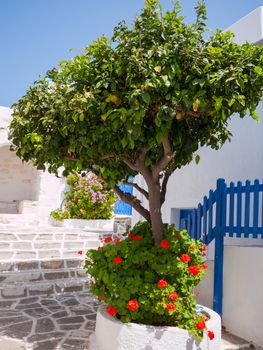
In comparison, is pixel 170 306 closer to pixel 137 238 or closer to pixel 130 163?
pixel 137 238

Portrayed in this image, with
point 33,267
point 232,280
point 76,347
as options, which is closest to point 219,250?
point 232,280

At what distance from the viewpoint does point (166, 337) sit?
3.32m

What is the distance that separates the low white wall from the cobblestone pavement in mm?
1653

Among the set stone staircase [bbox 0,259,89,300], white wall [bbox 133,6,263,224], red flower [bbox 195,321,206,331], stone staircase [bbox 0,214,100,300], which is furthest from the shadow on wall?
red flower [bbox 195,321,206,331]

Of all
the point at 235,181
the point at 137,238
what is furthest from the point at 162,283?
the point at 235,181

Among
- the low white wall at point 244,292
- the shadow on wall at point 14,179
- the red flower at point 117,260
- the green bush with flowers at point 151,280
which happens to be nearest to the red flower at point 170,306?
the green bush with flowers at point 151,280

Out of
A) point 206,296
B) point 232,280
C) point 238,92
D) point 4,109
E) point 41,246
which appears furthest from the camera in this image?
point 4,109

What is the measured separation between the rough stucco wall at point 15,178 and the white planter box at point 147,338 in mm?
10986

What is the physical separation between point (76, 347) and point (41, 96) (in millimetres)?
3019

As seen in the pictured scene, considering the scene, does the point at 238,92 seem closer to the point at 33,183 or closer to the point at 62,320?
the point at 62,320

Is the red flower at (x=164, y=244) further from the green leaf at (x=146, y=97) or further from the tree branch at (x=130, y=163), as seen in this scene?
the green leaf at (x=146, y=97)

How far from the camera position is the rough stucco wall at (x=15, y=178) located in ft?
46.0

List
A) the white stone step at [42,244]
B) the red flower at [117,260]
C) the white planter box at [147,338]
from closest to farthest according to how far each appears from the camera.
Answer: the white planter box at [147,338]
the red flower at [117,260]
the white stone step at [42,244]

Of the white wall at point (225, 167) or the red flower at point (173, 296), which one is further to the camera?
the white wall at point (225, 167)
